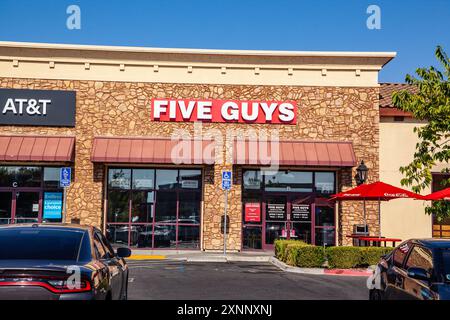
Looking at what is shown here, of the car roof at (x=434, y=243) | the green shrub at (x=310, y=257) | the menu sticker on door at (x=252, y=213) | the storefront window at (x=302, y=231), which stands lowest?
the green shrub at (x=310, y=257)

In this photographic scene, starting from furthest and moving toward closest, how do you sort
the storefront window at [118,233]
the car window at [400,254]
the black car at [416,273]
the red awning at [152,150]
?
the storefront window at [118,233]
the red awning at [152,150]
the car window at [400,254]
the black car at [416,273]

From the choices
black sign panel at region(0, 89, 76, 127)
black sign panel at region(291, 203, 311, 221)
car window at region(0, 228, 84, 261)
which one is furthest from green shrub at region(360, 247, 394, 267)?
black sign panel at region(0, 89, 76, 127)

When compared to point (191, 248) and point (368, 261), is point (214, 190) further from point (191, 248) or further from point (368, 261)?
point (368, 261)

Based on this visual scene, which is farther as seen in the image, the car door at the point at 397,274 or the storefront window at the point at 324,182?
the storefront window at the point at 324,182

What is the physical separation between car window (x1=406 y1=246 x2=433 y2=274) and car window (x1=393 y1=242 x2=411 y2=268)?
17 cm

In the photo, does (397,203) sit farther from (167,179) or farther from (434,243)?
(434,243)

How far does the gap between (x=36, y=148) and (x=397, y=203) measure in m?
15.1

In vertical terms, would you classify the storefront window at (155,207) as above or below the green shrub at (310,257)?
above

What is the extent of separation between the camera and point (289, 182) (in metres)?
25.0

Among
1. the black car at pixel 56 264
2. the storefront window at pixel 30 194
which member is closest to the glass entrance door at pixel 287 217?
the storefront window at pixel 30 194

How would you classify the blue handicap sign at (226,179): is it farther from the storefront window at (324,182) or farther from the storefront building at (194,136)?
the storefront window at (324,182)

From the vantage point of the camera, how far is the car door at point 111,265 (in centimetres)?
739

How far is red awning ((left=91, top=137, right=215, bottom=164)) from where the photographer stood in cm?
2350
